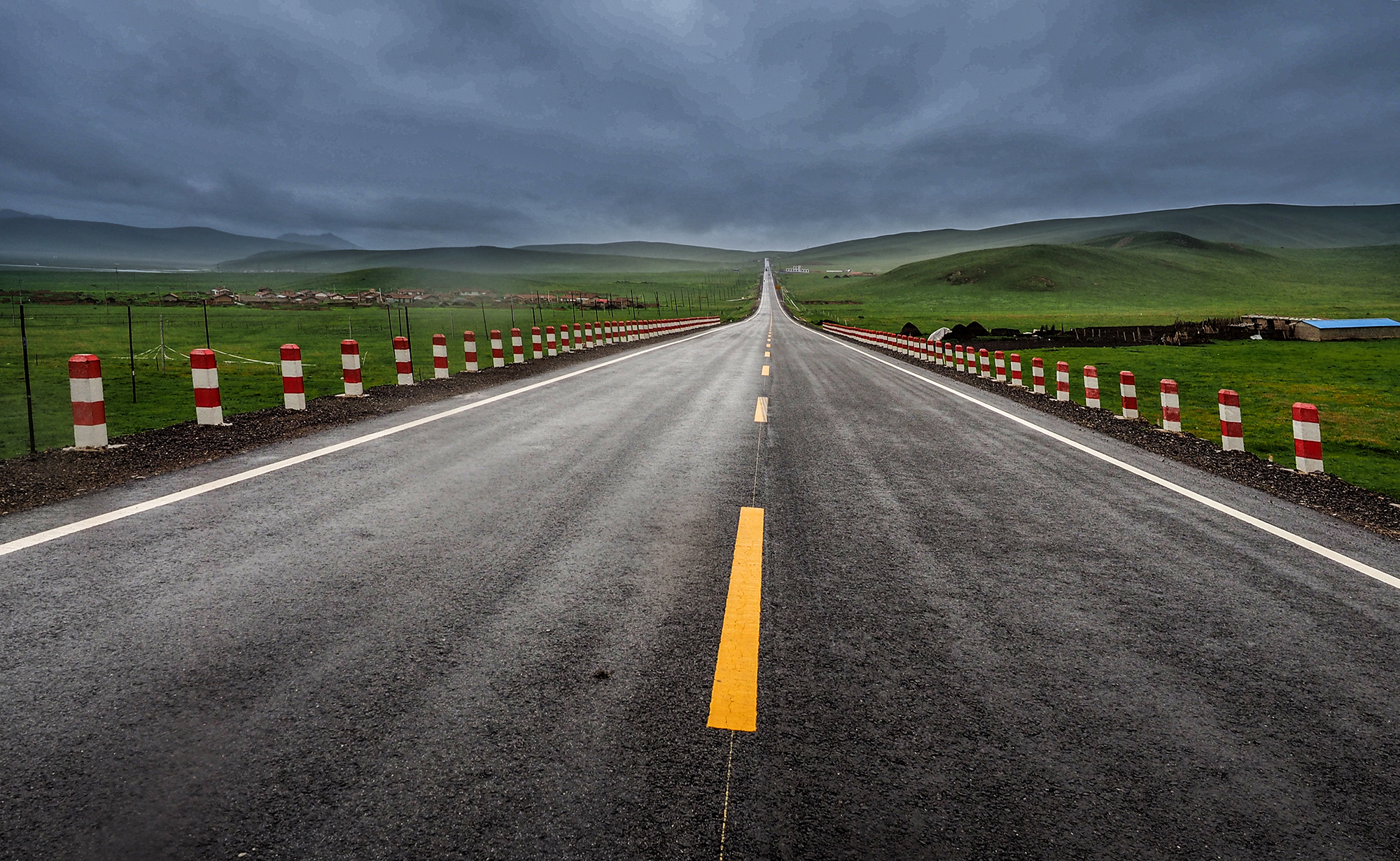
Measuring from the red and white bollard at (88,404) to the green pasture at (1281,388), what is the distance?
12234 millimetres

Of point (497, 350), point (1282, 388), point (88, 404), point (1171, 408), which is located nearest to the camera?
point (88, 404)

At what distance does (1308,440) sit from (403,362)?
504 inches

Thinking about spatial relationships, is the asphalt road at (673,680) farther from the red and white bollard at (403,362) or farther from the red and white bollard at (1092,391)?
the red and white bollard at (403,362)

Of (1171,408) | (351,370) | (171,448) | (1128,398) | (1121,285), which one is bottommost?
(1171,408)

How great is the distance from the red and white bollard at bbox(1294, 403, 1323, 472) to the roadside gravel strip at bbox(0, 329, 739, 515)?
34.5 feet

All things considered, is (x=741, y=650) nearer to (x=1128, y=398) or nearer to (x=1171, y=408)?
(x=1171, y=408)

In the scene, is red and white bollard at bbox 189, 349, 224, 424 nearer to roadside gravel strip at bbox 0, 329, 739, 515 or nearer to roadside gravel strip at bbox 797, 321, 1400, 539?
roadside gravel strip at bbox 0, 329, 739, 515

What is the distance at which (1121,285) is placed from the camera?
447 feet

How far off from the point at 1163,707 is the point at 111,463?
7970mm

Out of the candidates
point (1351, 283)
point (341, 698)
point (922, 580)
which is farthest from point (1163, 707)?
point (1351, 283)

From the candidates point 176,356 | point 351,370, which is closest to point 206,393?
point 351,370

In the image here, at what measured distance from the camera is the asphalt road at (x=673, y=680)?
208 centimetres

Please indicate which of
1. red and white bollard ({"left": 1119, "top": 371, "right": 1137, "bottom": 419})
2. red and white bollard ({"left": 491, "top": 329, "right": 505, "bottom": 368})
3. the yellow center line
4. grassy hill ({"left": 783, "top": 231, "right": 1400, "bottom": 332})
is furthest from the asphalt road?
grassy hill ({"left": 783, "top": 231, "right": 1400, "bottom": 332})

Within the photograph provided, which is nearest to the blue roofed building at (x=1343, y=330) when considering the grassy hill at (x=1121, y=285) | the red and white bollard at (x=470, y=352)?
the red and white bollard at (x=470, y=352)
